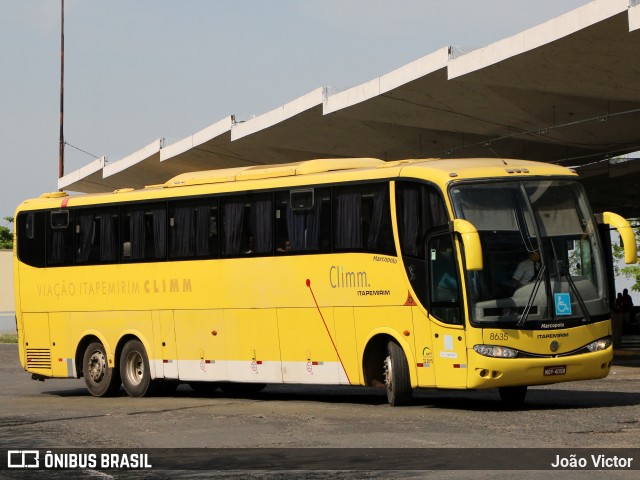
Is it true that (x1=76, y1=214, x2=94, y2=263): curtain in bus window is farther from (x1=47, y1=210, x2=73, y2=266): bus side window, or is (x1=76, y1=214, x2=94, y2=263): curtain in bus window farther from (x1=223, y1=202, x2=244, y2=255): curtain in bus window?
(x1=223, y1=202, x2=244, y2=255): curtain in bus window

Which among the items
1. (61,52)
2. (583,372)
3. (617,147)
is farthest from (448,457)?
(61,52)

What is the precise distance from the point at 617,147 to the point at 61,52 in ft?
104

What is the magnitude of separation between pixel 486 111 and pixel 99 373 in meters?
13.5

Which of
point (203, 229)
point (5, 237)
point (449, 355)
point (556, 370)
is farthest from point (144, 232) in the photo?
point (5, 237)

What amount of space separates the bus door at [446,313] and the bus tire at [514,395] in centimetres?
147

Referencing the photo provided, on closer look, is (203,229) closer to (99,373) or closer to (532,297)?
(99,373)

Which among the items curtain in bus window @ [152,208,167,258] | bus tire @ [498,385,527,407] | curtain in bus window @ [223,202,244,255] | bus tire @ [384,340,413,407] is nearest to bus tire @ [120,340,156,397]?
curtain in bus window @ [152,208,167,258]

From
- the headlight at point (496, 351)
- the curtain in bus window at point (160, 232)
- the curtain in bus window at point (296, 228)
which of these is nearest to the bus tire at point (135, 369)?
the curtain in bus window at point (160, 232)

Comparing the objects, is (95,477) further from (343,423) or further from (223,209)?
(223,209)

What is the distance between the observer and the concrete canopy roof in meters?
26.4

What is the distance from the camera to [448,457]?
12344 millimetres

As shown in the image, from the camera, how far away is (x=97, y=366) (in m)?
23.6

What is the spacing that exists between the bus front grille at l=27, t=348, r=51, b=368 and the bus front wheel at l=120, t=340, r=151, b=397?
1948 mm

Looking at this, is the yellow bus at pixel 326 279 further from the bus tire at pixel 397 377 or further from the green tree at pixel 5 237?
the green tree at pixel 5 237
